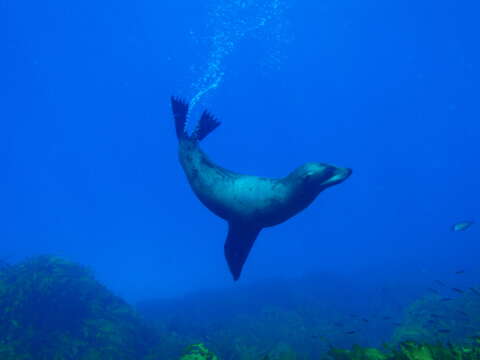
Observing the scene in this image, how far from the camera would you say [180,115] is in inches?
210

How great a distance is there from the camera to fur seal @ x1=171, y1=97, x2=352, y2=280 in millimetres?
3721

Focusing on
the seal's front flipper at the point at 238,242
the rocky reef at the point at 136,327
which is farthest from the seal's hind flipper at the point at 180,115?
the rocky reef at the point at 136,327

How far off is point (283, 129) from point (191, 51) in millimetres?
49975

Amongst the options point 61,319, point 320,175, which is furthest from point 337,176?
point 61,319

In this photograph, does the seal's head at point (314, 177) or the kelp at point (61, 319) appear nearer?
the seal's head at point (314, 177)

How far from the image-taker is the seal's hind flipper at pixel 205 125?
5352 millimetres

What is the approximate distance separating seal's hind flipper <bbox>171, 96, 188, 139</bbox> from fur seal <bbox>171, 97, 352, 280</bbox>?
283 mm

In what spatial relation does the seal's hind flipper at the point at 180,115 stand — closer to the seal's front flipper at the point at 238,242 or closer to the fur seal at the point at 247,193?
the fur seal at the point at 247,193

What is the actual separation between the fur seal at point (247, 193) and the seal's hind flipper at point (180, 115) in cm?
A: 28

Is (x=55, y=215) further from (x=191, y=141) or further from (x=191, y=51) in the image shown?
(x=191, y=141)

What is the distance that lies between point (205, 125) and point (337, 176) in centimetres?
246

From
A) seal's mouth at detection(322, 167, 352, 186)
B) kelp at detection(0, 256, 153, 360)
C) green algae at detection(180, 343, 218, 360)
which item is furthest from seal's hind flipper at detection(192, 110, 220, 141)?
kelp at detection(0, 256, 153, 360)

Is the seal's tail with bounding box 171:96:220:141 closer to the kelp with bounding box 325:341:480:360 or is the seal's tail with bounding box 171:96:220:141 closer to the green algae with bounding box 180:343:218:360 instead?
the green algae with bounding box 180:343:218:360

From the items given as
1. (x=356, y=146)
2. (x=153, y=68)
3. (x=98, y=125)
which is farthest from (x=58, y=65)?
(x=356, y=146)
